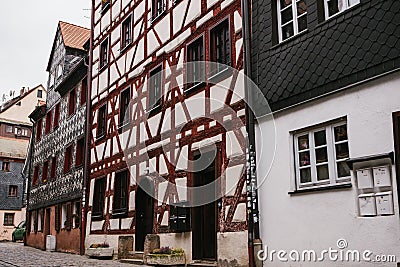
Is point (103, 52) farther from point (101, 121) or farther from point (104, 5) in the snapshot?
point (101, 121)

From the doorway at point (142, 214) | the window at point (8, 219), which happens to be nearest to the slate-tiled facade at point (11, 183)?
the window at point (8, 219)

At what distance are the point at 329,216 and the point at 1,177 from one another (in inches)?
1523

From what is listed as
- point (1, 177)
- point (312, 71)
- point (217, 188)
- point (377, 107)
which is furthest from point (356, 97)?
point (1, 177)

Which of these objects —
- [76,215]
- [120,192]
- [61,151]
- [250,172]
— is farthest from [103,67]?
[250,172]

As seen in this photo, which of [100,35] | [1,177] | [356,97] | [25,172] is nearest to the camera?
[356,97]

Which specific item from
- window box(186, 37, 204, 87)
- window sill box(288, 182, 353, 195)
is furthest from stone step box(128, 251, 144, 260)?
window sill box(288, 182, 353, 195)

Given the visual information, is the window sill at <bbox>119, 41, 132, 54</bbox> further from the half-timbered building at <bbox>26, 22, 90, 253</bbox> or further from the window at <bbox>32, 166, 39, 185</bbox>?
the window at <bbox>32, 166, 39, 185</bbox>

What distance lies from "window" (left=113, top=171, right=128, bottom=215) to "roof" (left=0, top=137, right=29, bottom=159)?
98.0 feet

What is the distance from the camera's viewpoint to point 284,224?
8422mm

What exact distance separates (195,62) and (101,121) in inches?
262

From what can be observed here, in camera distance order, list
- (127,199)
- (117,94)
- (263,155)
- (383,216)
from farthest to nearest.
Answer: (117,94)
(127,199)
(263,155)
(383,216)

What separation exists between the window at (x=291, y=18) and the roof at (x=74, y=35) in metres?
15.9

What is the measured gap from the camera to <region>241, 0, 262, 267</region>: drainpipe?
29.2 ft

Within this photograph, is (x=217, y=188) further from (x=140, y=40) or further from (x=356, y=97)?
(x=140, y=40)
